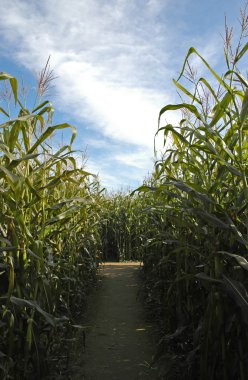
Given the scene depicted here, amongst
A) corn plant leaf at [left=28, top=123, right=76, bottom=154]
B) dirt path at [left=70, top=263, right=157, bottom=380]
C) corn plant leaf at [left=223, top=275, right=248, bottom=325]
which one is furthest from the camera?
dirt path at [left=70, top=263, right=157, bottom=380]

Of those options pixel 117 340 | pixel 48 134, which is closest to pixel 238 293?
pixel 48 134

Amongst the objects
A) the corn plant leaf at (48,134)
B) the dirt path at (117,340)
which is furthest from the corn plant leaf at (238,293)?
Result: the dirt path at (117,340)

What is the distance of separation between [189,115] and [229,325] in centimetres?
172

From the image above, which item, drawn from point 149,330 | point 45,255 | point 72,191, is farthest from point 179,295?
point 72,191

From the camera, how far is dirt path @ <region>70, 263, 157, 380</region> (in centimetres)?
310

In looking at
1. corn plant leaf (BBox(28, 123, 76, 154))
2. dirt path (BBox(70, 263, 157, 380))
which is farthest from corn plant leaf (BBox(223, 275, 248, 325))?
dirt path (BBox(70, 263, 157, 380))

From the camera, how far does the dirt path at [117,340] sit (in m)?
3.10

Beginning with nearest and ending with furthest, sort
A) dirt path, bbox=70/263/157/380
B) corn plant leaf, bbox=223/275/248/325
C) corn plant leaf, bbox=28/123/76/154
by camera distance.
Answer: corn plant leaf, bbox=223/275/248/325
corn plant leaf, bbox=28/123/76/154
dirt path, bbox=70/263/157/380

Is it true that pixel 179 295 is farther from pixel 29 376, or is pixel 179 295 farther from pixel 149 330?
pixel 149 330

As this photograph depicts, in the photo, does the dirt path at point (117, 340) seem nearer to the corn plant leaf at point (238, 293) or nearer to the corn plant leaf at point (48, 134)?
the corn plant leaf at point (238, 293)

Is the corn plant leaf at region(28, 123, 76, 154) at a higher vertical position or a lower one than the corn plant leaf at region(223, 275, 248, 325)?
higher

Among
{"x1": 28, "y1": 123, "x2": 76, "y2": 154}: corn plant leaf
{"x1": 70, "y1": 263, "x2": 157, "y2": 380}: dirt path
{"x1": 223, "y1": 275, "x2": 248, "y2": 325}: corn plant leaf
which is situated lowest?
{"x1": 70, "y1": 263, "x2": 157, "y2": 380}: dirt path

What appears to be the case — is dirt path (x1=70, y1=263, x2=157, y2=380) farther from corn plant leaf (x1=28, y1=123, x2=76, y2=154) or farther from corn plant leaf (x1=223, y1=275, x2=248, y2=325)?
corn plant leaf (x1=28, y1=123, x2=76, y2=154)

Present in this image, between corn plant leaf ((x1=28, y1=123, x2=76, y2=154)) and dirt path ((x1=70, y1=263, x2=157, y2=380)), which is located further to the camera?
dirt path ((x1=70, y1=263, x2=157, y2=380))
